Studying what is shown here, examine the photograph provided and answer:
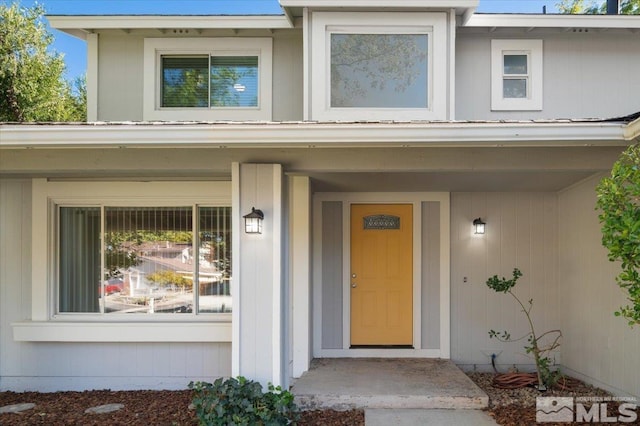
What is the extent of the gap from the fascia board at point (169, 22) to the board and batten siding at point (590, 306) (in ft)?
14.7

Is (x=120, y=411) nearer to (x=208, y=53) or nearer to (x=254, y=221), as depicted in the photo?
(x=254, y=221)

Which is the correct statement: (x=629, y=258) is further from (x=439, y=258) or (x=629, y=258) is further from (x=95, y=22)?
(x=95, y=22)

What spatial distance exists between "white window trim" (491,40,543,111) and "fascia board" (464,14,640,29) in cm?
27

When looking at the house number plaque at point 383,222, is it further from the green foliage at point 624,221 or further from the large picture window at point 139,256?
the green foliage at point 624,221

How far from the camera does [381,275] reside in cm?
634

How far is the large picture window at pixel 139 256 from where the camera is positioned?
5.67 m

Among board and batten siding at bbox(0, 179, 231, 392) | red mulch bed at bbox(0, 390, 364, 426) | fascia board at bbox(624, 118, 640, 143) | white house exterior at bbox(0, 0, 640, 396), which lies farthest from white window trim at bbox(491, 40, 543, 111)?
board and batten siding at bbox(0, 179, 231, 392)

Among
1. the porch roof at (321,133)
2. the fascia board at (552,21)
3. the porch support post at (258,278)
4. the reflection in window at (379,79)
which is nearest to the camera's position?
the porch roof at (321,133)

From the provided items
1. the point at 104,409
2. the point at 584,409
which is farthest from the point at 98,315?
the point at 584,409

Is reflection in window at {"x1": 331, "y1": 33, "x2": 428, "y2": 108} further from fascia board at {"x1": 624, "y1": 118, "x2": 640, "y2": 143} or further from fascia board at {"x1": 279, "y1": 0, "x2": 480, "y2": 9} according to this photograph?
fascia board at {"x1": 624, "y1": 118, "x2": 640, "y2": 143}

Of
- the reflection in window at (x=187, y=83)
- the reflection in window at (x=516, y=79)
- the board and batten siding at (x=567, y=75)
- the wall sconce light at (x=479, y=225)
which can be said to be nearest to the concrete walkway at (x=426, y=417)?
the wall sconce light at (x=479, y=225)

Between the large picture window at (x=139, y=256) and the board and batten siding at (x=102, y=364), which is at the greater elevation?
the large picture window at (x=139, y=256)

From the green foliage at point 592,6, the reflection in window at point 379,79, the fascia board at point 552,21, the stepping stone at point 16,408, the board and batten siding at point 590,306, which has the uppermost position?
the green foliage at point 592,6

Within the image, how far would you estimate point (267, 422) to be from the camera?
3.97 m
